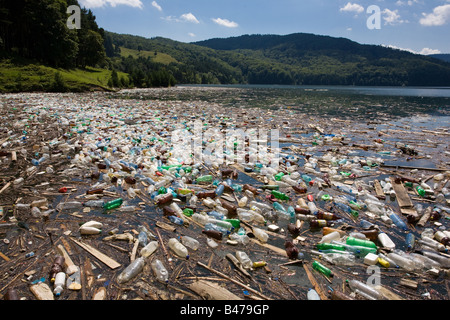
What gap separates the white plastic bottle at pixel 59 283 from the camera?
262 cm

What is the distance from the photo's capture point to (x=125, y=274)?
286cm

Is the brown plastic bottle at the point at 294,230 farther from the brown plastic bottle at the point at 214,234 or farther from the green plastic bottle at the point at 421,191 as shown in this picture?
the green plastic bottle at the point at 421,191

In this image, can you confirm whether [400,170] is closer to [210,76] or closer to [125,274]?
[125,274]

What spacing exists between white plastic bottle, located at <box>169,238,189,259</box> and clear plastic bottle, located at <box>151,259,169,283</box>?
32cm

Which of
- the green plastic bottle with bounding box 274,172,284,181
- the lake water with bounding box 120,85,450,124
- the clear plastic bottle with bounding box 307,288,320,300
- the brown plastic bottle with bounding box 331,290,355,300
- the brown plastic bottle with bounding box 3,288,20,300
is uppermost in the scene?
the lake water with bounding box 120,85,450,124

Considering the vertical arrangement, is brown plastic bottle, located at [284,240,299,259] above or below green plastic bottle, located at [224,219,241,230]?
below

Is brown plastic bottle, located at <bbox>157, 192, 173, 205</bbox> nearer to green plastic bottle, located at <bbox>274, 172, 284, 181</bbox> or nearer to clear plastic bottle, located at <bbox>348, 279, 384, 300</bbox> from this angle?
green plastic bottle, located at <bbox>274, 172, 284, 181</bbox>

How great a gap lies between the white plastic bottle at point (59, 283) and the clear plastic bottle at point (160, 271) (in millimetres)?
1005

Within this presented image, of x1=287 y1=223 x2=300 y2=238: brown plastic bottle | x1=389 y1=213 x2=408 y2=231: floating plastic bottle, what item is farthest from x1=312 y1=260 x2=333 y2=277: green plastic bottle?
x1=389 y1=213 x2=408 y2=231: floating plastic bottle

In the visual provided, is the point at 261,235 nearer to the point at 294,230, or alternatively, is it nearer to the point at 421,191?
the point at 294,230

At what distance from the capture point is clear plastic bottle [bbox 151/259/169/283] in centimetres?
288
